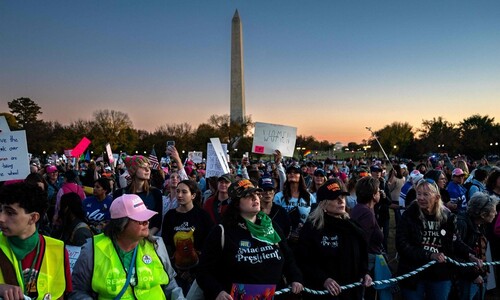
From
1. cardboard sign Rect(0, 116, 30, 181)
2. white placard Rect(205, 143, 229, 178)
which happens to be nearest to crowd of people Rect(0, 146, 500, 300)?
cardboard sign Rect(0, 116, 30, 181)

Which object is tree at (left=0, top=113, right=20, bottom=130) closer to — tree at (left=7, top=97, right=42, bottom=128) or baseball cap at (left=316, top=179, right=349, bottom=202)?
tree at (left=7, top=97, right=42, bottom=128)

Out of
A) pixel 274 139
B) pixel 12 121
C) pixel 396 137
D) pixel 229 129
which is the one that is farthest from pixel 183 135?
pixel 274 139

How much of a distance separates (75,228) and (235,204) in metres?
1.67

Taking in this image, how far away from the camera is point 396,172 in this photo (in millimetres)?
10273

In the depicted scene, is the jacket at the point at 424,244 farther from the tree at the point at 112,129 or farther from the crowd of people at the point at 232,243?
the tree at the point at 112,129

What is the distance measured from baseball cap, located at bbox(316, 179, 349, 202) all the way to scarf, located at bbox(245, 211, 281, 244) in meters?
0.77

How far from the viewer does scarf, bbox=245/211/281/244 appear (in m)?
3.37

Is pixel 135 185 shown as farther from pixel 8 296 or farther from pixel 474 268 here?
pixel 474 268

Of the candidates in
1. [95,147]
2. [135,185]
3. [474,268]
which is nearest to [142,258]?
[135,185]

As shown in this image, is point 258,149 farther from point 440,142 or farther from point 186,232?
point 440,142

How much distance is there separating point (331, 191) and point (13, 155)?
5506mm

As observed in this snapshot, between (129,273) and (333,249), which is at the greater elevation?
(129,273)

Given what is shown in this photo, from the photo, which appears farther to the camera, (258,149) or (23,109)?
(23,109)

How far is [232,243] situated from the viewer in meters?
3.32
